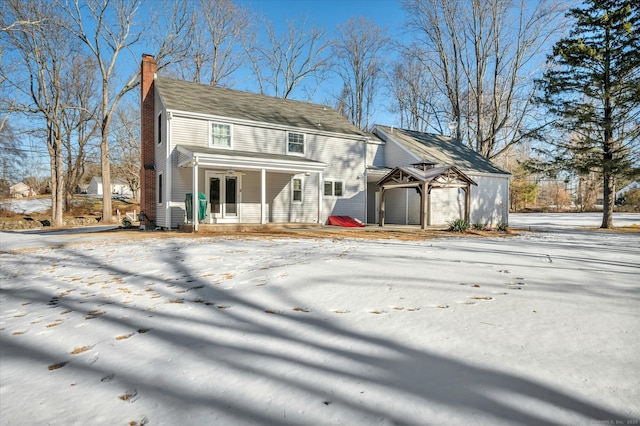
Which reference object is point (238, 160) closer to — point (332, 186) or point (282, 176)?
point (282, 176)

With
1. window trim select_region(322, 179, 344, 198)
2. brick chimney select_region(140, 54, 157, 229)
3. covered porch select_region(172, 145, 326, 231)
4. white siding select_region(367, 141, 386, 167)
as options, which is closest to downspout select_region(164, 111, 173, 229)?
covered porch select_region(172, 145, 326, 231)

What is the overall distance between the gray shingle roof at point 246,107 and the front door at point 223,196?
262 cm

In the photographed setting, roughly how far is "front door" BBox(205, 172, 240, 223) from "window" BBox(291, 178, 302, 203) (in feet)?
8.54

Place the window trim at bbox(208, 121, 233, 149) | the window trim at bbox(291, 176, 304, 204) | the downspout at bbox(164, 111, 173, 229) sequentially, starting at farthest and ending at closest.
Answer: the window trim at bbox(291, 176, 304, 204) < the window trim at bbox(208, 121, 233, 149) < the downspout at bbox(164, 111, 173, 229)

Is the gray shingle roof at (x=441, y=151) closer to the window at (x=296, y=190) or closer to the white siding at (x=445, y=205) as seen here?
the white siding at (x=445, y=205)

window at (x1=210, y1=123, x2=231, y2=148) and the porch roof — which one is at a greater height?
window at (x1=210, y1=123, x2=231, y2=148)

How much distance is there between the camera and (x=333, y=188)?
715 inches

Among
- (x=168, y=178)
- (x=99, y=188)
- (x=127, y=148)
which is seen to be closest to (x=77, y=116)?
(x=127, y=148)

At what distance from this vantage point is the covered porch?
13516mm

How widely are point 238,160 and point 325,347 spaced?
11.6 metres

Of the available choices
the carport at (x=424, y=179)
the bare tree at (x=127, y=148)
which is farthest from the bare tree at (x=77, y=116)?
the carport at (x=424, y=179)

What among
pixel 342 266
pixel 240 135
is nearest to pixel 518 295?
pixel 342 266

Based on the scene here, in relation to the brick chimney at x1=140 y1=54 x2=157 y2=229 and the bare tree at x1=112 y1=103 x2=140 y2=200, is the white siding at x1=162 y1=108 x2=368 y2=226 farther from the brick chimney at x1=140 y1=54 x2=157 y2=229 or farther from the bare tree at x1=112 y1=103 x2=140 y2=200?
the bare tree at x1=112 y1=103 x2=140 y2=200

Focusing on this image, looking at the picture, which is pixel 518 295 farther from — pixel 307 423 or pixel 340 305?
pixel 307 423
